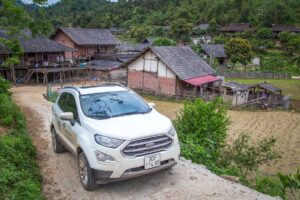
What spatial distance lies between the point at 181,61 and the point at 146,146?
23.7m

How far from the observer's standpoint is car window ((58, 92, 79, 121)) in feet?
21.0

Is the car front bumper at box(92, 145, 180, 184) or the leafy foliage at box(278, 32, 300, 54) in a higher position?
the leafy foliage at box(278, 32, 300, 54)

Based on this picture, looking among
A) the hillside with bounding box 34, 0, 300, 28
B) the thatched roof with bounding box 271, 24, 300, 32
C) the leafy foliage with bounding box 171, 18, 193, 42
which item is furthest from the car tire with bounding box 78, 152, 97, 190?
the thatched roof with bounding box 271, 24, 300, 32

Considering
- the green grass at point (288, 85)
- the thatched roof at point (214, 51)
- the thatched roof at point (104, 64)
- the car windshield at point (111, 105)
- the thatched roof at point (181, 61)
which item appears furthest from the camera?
the thatched roof at point (214, 51)

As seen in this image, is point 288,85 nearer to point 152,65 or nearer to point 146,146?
point 152,65

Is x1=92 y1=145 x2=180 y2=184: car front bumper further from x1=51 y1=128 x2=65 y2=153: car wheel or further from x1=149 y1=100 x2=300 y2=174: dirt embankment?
x1=149 y1=100 x2=300 y2=174: dirt embankment

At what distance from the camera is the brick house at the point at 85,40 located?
1676 inches

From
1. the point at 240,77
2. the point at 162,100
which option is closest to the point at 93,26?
the point at 240,77

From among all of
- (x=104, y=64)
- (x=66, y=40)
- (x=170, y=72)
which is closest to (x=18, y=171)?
(x=170, y=72)

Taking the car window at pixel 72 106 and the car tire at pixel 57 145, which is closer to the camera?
the car window at pixel 72 106

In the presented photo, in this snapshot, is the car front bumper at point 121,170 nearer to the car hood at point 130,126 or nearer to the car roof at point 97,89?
the car hood at point 130,126

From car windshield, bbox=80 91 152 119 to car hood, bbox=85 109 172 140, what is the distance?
24cm

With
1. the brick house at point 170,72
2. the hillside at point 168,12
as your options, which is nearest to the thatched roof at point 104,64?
the brick house at point 170,72

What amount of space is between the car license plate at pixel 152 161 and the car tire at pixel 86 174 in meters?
1.10
